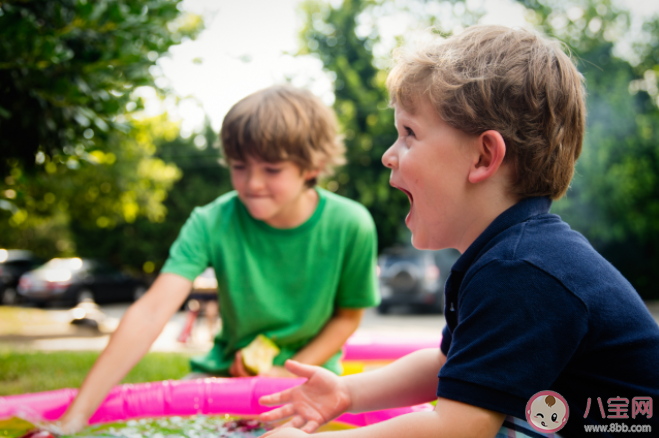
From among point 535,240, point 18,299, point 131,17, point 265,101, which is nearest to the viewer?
point 535,240

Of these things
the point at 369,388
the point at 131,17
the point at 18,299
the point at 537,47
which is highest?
the point at 131,17

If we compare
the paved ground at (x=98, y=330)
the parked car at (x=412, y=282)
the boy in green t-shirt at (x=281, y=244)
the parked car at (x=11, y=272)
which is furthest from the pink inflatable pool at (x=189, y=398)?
the parked car at (x=11, y=272)

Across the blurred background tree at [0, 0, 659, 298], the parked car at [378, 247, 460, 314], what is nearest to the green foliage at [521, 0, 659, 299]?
the blurred background tree at [0, 0, 659, 298]

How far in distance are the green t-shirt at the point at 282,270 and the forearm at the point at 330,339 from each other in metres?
0.04

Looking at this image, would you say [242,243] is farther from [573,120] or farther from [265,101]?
[573,120]

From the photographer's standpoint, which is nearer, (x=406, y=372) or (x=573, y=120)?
(x=573, y=120)

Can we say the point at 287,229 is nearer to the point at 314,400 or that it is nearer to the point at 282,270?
the point at 282,270

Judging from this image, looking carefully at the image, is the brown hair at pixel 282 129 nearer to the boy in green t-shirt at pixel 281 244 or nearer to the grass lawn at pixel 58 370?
the boy in green t-shirt at pixel 281 244

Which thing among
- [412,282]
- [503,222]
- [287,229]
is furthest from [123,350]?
[412,282]

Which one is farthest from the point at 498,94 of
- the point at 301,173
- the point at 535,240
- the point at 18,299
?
the point at 18,299

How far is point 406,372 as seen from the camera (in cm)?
148

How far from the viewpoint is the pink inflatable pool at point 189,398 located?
1.86 metres

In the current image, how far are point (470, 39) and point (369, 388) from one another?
96 centimetres

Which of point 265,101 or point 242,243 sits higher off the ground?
point 265,101
